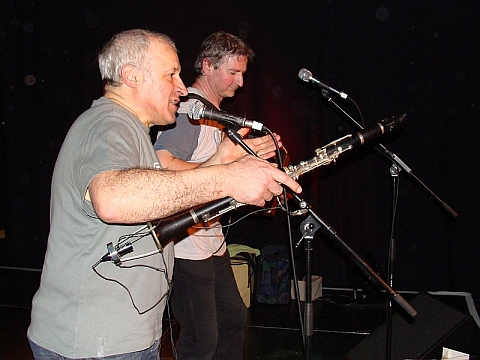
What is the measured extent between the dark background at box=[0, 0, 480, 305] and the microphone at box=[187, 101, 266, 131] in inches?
101

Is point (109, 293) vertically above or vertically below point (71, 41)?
below

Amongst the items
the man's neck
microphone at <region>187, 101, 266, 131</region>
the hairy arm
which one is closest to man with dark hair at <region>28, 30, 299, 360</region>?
the hairy arm

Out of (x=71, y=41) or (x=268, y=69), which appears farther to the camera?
(x=71, y=41)

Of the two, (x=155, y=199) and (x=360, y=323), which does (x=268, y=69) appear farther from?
(x=155, y=199)

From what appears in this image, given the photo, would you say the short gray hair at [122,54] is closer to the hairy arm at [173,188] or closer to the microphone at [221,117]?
the microphone at [221,117]

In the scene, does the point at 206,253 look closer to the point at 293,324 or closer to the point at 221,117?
the point at 221,117

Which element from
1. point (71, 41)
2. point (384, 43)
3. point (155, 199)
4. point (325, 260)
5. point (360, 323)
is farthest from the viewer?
point (71, 41)

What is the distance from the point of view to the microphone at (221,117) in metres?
1.75

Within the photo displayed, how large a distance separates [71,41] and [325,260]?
325cm

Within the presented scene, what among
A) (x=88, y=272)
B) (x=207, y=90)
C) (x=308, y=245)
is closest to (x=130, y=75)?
(x=88, y=272)

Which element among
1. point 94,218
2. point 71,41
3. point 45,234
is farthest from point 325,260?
point 94,218

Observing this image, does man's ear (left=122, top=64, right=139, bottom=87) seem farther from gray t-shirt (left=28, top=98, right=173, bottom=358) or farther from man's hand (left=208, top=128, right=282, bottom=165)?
man's hand (left=208, top=128, right=282, bottom=165)

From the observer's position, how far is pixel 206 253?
8.25 feet

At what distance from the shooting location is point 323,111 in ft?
15.5
